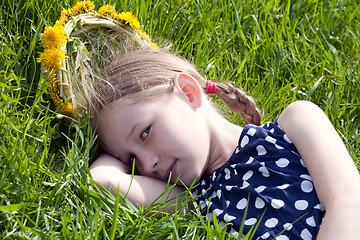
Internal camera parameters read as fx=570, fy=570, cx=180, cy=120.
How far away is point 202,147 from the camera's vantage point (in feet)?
7.41

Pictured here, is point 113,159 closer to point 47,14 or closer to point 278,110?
point 47,14

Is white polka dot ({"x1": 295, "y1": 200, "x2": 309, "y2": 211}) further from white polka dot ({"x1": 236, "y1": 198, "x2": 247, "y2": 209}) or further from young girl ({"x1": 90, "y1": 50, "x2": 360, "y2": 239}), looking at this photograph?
white polka dot ({"x1": 236, "y1": 198, "x2": 247, "y2": 209})

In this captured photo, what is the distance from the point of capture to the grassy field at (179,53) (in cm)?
186

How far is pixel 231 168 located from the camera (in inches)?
90.8

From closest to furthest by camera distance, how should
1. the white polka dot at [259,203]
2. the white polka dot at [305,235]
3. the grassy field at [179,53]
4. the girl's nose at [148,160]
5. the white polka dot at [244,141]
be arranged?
the grassy field at [179,53] < the white polka dot at [305,235] < the white polka dot at [259,203] < the girl's nose at [148,160] < the white polka dot at [244,141]

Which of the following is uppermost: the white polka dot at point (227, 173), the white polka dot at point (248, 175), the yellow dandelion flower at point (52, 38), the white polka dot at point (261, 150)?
the yellow dandelion flower at point (52, 38)

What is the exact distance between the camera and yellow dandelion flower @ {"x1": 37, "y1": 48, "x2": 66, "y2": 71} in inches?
89.7

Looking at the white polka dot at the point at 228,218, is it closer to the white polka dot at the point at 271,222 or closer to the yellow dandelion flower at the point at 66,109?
the white polka dot at the point at 271,222

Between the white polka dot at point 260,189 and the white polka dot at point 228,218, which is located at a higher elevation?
the white polka dot at point 260,189

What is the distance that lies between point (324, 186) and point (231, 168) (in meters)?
0.43

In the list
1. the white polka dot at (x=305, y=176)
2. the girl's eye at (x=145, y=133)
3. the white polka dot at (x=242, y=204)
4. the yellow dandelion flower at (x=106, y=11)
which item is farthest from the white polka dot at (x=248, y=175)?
the yellow dandelion flower at (x=106, y=11)

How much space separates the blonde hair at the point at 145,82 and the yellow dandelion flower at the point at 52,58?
0.19 metres

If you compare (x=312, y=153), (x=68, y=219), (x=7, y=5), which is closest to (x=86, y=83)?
(x=7, y=5)

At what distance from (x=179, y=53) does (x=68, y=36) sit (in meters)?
0.74
